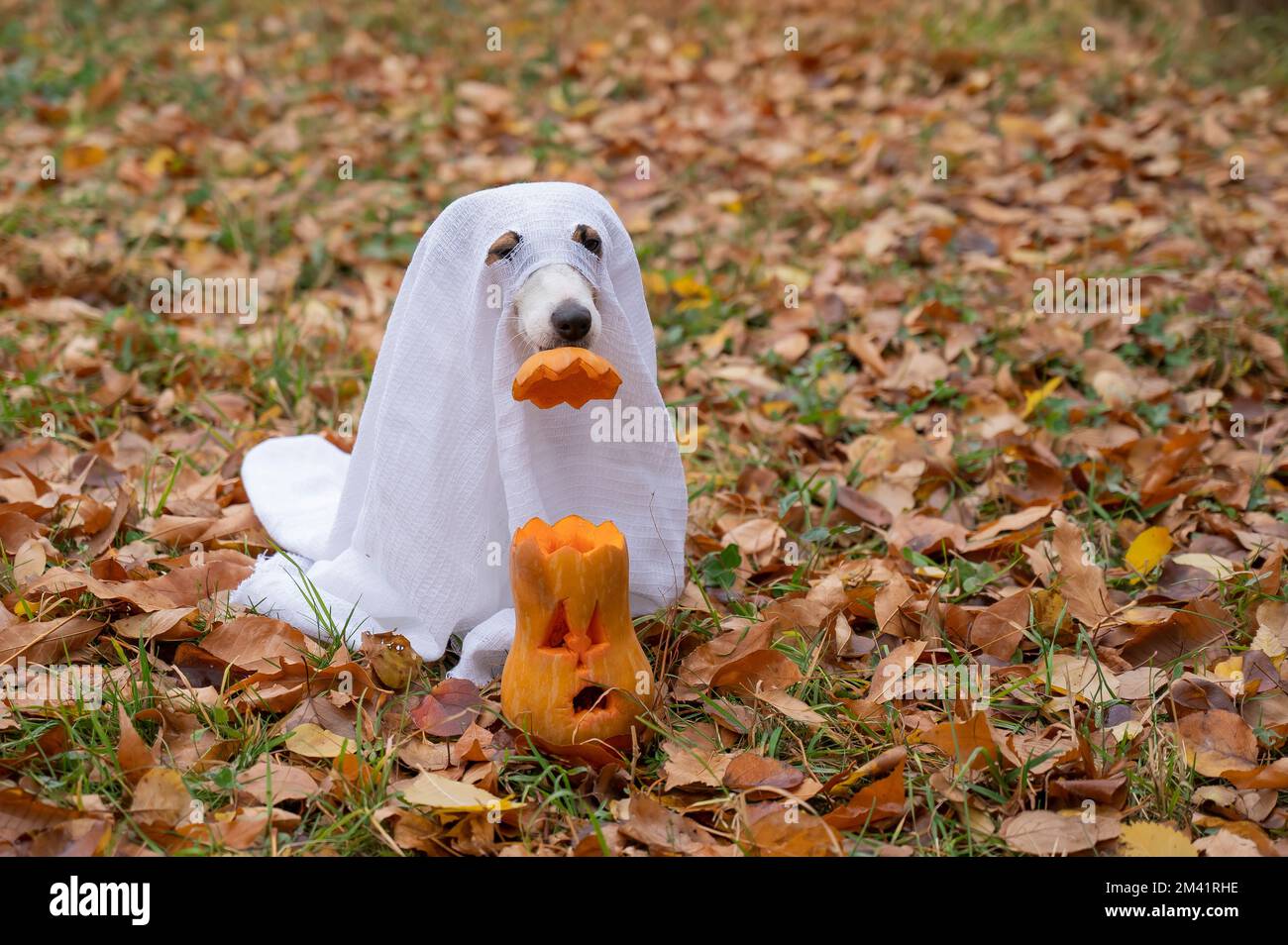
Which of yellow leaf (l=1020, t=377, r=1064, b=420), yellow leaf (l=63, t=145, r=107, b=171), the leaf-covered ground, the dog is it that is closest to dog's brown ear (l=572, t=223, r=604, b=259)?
the dog

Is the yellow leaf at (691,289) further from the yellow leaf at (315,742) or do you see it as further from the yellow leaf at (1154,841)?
the yellow leaf at (1154,841)

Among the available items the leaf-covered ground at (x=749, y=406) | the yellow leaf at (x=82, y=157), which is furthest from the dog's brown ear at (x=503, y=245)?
the yellow leaf at (x=82, y=157)

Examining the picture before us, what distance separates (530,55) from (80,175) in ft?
7.74

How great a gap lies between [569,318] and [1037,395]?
179cm

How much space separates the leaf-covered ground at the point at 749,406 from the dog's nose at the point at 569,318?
0.66 meters

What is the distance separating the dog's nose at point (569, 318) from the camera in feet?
6.48

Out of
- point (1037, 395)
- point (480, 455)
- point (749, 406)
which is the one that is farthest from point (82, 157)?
point (1037, 395)

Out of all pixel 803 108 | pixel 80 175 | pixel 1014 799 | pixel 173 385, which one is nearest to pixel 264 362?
pixel 173 385

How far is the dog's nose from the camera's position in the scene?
1977 mm

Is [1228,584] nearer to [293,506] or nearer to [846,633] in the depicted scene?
[846,633]

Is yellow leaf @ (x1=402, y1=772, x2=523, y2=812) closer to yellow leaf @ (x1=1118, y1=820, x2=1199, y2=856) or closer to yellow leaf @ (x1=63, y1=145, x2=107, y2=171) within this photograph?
yellow leaf @ (x1=1118, y1=820, x2=1199, y2=856)

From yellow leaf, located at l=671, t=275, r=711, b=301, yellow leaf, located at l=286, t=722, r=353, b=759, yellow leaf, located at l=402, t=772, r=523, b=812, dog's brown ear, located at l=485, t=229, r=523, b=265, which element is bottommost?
yellow leaf, located at l=402, t=772, r=523, b=812

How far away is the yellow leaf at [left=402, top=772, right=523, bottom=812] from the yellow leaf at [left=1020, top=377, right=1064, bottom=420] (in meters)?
2.02

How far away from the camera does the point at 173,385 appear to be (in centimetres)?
354
